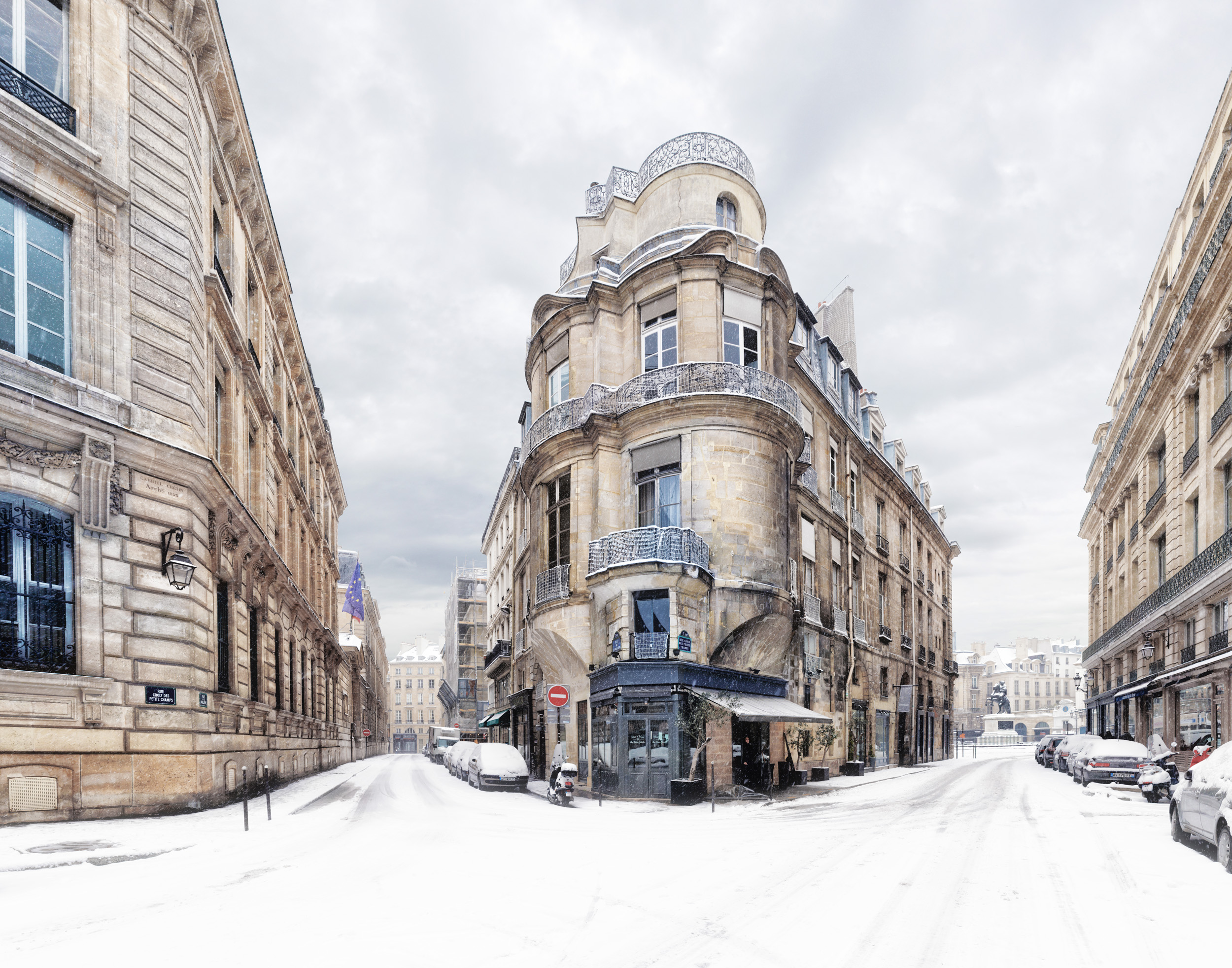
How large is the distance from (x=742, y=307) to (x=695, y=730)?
12011 mm

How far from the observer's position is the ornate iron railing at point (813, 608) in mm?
29156

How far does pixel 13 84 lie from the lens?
13656 millimetres

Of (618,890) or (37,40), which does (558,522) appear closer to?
(37,40)

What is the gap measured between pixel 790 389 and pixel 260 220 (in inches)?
643

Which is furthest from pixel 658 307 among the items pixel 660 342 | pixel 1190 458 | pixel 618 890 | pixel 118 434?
pixel 1190 458

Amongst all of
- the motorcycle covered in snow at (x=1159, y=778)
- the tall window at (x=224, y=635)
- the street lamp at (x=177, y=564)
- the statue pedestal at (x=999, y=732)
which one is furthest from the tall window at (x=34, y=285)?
the statue pedestal at (x=999, y=732)

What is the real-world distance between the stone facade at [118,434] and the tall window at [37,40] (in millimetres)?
170

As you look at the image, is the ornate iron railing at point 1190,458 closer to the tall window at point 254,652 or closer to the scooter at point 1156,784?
the scooter at point 1156,784

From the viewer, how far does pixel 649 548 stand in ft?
73.3

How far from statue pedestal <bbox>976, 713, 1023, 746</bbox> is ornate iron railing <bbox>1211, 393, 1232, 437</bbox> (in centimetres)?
7002

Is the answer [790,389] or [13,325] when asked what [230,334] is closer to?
[13,325]

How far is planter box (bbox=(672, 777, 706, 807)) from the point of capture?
19953 mm

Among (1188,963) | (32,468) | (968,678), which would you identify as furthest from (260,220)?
(968,678)

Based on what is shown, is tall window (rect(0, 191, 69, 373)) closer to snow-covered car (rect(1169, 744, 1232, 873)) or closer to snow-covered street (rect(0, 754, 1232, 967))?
snow-covered street (rect(0, 754, 1232, 967))
